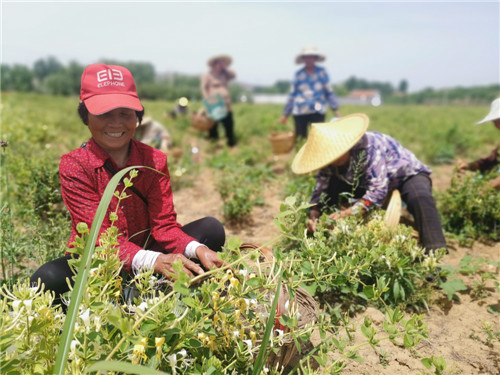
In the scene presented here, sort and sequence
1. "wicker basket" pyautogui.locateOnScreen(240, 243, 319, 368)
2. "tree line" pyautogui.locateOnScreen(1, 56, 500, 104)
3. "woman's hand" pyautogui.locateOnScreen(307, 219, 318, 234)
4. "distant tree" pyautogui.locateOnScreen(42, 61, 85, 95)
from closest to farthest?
"wicker basket" pyautogui.locateOnScreen(240, 243, 319, 368) < "woman's hand" pyautogui.locateOnScreen(307, 219, 318, 234) < "tree line" pyautogui.locateOnScreen(1, 56, 500, 104) < "distant tree" pyautogui.locateOnScreen(42, 61, 85, 95)

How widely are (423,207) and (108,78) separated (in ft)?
7.42

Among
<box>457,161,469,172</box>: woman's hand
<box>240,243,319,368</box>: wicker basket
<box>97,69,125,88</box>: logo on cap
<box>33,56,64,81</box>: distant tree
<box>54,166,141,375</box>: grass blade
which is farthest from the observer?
<box>33,56,64,81</box>: distant tree

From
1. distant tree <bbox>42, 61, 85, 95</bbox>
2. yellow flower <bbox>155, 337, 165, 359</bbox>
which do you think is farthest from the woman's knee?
distant tree <bbox>42, 61, 85, 95</bbox>

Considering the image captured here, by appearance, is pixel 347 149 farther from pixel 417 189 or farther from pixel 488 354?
pixel 488 354

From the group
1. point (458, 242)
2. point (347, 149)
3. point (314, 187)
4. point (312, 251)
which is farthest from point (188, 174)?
point (312, 251)

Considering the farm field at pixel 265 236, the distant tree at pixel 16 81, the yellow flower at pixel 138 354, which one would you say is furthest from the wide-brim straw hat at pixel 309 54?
the distant tree at pixel 16 81

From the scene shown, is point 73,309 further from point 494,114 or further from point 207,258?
point 494,114

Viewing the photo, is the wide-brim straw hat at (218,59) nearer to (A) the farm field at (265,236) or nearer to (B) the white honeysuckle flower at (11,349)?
(A) the farm field at (265,236)

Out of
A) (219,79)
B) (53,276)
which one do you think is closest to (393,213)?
(53,276)

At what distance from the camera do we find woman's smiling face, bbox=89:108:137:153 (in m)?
1.76

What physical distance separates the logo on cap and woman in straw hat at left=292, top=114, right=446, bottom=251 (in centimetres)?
140

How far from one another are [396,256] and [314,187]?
1144mm

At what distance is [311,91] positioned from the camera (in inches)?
213

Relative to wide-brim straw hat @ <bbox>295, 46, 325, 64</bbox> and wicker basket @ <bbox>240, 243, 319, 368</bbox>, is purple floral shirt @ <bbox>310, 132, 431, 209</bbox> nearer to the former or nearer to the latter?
wicker basket @ <bbox>240, 243, 319, 368</bbox>
